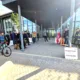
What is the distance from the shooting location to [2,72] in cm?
365

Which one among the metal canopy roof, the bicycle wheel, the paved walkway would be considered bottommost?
the paved walkway

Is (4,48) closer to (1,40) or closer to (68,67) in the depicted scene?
(1,40)

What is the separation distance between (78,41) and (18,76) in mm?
9639

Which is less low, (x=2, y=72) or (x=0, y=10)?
(x=0, y=10)

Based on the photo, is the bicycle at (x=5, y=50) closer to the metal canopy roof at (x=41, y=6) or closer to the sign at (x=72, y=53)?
the metal canopy roof at (x=41, y=6)

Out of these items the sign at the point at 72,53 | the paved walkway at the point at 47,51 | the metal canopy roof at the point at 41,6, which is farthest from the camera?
the metal canopy roof at the point at 41,6

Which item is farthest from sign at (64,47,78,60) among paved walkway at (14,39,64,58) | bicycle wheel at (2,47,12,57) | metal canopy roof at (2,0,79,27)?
metal canopy roof at (2,0,79,27)

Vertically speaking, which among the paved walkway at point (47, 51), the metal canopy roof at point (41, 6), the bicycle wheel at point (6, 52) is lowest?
the paved walkway at point (47, 51)

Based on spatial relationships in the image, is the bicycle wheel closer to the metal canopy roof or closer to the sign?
the metal canopy roof

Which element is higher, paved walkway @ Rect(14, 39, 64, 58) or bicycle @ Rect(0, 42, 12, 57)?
bicycle @ Rect(0, 42, 12, 57)

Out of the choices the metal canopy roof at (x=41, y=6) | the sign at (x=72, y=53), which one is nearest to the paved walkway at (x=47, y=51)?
the sign at (x=72, y=53)

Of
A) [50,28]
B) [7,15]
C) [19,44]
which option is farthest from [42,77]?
[50,28]

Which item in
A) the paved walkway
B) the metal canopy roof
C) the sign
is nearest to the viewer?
the sign

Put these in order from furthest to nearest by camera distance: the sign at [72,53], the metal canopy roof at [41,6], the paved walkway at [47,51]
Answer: the metal canopy roof at [41,6], the paved walkway at [47,51], the sign at [72,53]
